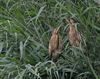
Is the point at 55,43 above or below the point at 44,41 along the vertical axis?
above

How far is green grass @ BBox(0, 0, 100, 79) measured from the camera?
262 cm

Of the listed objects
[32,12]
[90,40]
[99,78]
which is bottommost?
[99,78]


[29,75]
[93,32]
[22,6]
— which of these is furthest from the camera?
[22,6]

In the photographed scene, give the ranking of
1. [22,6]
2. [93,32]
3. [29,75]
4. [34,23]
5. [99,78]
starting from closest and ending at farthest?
[99,78]
[29,75]
[93,32]
[34,23]
[22,6]

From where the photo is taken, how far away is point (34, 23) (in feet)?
10.4

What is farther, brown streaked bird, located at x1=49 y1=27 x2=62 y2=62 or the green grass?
the green grass

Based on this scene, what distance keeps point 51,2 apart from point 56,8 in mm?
164

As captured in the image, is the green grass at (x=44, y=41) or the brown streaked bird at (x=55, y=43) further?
the green grass at (x=44, y=41)

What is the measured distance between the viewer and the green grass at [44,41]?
2.62 meters

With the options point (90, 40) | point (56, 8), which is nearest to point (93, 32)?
point (90, 40)

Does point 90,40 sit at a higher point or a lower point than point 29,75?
higher

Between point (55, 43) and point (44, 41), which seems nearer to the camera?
point (55, 43)

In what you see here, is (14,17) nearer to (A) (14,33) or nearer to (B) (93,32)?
(A) (14,33)

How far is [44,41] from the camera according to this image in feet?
9.62
